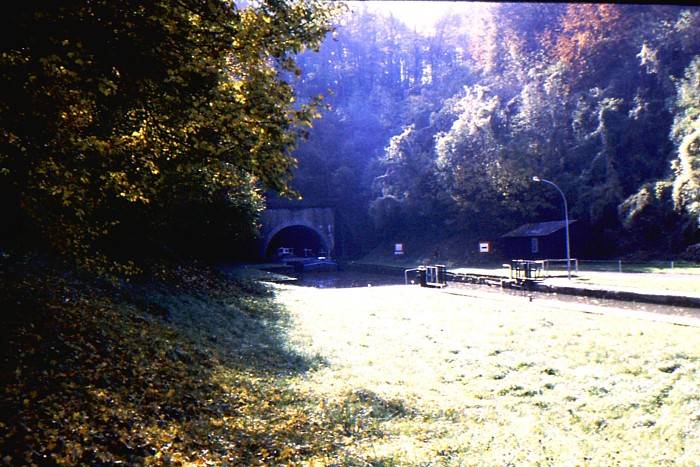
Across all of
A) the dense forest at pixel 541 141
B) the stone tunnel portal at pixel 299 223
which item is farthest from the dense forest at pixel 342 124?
the stone tunnel portal at pixel 299 223

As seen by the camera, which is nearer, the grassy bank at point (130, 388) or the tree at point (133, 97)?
the grassy bank at point (130, 388)

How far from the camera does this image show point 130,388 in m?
7.55

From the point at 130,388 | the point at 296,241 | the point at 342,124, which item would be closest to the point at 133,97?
the point at 130,388

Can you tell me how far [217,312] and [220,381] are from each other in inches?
294

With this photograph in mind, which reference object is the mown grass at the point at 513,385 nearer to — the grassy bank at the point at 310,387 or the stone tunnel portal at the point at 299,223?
the grassy bank at the point at 310,387

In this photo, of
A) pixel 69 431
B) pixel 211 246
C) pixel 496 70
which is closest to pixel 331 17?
pixel 69 431

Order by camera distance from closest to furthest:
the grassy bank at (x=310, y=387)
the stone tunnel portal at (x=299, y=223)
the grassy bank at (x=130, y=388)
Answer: the grassy bank at (x=130, y=388) < the grassy bank at (x=310, y=387) < the stone tunnel portal at (x=299, y=223)

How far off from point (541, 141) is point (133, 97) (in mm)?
48814

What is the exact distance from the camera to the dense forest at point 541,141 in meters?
41.8

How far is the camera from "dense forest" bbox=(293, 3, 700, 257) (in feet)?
137

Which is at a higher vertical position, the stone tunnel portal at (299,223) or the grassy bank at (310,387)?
the stone tunnel portal at (299,223)

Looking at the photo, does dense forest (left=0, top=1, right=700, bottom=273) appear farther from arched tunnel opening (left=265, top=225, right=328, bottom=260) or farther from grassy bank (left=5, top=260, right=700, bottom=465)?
arched tunnel opening (left=265, top=225, right=328, bottom=260)

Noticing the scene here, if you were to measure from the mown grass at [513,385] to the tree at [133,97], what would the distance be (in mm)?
4207

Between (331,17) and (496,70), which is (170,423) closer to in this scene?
(331,17)
